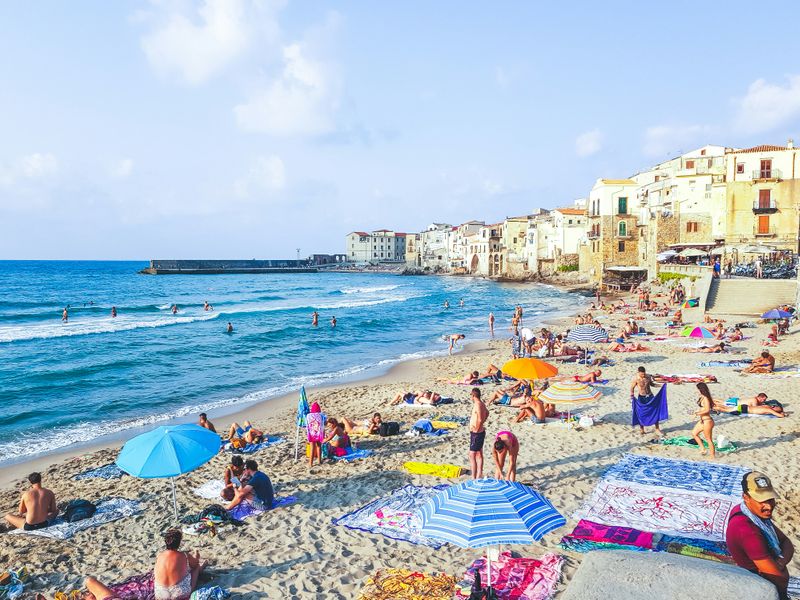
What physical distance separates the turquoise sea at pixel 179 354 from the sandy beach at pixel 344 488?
3212 mm

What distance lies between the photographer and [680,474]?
→ 8891 mm

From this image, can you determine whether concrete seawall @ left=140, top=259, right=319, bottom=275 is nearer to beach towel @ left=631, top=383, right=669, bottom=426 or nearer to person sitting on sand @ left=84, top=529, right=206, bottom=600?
beach towel @ left=631, top=383, right=669, bottom=426

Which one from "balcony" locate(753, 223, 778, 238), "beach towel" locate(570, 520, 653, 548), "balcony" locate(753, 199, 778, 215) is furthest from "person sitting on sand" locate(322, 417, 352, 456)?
"balcony" locate(753, 199, 778, 215)

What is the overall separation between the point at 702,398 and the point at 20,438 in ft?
53.1

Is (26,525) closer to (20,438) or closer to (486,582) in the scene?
(486,582)

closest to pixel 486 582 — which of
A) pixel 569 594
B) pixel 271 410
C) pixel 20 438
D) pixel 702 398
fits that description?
pixel 569 594

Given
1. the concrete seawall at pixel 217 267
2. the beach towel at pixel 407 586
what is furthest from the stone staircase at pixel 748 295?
the concrete seawall at pixel 217 267

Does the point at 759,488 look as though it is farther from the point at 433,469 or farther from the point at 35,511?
the point at 35,511

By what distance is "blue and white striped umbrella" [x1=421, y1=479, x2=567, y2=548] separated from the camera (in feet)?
17.4

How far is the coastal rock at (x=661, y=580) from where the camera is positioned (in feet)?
9.77

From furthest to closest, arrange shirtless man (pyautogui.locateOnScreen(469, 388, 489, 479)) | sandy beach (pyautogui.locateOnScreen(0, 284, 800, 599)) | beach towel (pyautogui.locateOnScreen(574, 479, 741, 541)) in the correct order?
1. shirtless man (pyautogui.locateOnScreen(469, 388, 489, 479))
2. beach towel (pyautogui.locateOnScreen(574, 479, 741, 541))
3. sandy beach (pyautogui.locateOnScreen(0, 284, 800, 599))

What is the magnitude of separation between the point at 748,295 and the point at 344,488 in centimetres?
2838

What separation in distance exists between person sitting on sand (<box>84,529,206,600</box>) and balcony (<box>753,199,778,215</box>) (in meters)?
47.6

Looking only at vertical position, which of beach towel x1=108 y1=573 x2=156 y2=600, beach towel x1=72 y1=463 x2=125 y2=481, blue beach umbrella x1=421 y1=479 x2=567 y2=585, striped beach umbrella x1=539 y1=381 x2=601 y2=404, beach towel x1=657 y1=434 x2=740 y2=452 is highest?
blue beach umbrella x1=421 y1=479 x2=567 y2=585
